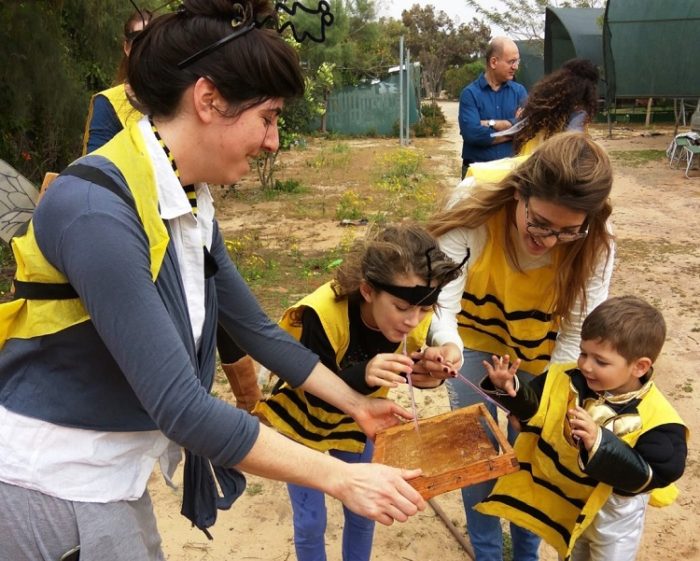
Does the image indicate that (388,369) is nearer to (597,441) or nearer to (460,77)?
(597,441)

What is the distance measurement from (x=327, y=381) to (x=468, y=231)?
0.75 m

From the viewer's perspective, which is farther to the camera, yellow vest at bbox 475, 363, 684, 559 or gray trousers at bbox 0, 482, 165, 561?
yellow vest at bbox 475, 363, 684, 559

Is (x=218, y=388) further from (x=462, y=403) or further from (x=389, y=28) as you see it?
(x=389, y=28)

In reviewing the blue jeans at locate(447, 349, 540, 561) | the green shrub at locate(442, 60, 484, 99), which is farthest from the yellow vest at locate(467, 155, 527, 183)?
the green shrub at locate(442, 60, 484, 99)

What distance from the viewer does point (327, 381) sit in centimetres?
202

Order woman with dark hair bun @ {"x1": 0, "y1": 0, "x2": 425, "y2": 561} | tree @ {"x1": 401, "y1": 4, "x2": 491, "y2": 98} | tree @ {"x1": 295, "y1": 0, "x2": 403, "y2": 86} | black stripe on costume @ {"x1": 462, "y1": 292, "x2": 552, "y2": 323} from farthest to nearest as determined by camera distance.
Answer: tree @ {"x1": 401, "y1": 4, "x2": 491, "y2": 98}
tree @ {"x1": 295, "y1": 0, "x2": 403, "y2": 86}
black stripe on costume @ {"x1": 462, "y1": 292, "x2": 552, "y2": 323}
woman with dark hair bun @ {"x1": 0, "y1": 0, "x2": 425, "y2": 561}

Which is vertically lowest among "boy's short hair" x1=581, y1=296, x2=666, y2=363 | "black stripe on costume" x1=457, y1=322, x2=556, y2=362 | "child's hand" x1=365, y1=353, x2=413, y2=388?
"black stripe on costume" x1=457, y1=322, x2=556, y2=362

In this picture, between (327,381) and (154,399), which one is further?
(327,381)

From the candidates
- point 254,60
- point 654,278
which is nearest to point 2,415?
point 254,60

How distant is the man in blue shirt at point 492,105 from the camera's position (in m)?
5.91

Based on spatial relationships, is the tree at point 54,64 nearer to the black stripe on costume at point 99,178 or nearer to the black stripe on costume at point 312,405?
the black stripe on costume at point 312,405

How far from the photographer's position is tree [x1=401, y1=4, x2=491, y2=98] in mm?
37875

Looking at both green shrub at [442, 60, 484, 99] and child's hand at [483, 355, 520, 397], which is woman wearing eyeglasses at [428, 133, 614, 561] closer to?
child's hand at [483, 355, 520, 397]

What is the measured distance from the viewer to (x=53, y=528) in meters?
1.36
